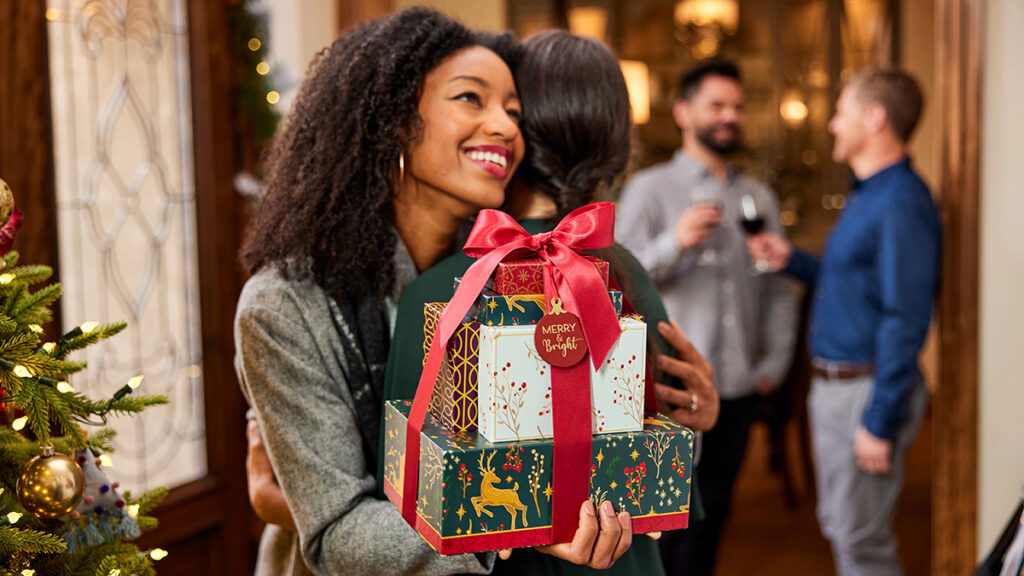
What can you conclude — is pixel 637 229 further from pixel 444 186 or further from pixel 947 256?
pixel 444 186

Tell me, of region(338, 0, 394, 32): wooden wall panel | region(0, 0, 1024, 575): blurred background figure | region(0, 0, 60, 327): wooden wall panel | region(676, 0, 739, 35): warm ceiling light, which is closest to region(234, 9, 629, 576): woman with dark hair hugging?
region(0, 0, 60, 327): wooden wall panel

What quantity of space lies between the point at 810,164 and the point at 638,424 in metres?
5.89

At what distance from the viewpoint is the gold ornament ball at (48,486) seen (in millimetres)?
959

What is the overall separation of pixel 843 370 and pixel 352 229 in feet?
6.21

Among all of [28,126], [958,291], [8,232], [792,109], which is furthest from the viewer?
[792,109]

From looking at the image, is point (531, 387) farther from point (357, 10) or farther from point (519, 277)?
point (357, 10)

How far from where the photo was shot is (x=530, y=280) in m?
1.03

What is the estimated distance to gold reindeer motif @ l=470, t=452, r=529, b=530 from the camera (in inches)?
38.4

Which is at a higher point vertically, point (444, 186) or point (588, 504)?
point (444, 186)

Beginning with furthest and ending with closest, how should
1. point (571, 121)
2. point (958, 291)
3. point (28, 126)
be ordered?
point (958, 291), point (28, 126), point (571, 121)

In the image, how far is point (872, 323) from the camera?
2.71m

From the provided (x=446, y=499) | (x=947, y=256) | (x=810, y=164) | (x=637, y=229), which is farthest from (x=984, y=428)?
(x=810, y=164)

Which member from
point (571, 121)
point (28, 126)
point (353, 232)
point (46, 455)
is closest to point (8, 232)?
point (46, 455)

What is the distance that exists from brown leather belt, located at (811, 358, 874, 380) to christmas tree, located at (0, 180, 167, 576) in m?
2.15
